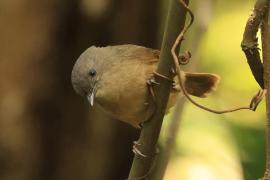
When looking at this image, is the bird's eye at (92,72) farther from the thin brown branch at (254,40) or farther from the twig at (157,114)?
the thin brown branch at (254,40)

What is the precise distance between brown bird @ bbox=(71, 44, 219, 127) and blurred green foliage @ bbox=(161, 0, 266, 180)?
16 cm

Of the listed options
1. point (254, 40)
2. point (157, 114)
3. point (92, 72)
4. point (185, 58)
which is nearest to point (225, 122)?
point (92, 72)

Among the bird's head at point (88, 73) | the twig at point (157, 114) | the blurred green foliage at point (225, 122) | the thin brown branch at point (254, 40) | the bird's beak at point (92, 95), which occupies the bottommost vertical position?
the blurred green foliage at point (225, 122)

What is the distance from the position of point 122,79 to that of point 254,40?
87cm

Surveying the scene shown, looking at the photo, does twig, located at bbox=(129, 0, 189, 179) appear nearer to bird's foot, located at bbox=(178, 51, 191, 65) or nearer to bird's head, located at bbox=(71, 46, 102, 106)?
bird's foot, located at bbox=(178, 51, 191, 65)

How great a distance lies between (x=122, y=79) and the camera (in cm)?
179

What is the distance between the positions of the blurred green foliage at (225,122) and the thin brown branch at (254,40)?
2.74 feet

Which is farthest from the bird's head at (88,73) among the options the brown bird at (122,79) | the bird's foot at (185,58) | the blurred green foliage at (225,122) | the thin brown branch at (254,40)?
the thin brown branch at (254,40)

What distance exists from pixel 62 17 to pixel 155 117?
196 centimetres

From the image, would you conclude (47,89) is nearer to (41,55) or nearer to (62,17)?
(41,55)

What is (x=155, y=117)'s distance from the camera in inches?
44.1

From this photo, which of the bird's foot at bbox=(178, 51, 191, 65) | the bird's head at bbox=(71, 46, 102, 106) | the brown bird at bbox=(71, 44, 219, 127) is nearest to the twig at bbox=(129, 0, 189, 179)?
the bird's foot at bbox=(178, 51, 191, 65)

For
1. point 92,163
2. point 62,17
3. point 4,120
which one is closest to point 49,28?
point 62,17

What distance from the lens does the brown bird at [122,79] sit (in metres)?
1.63
